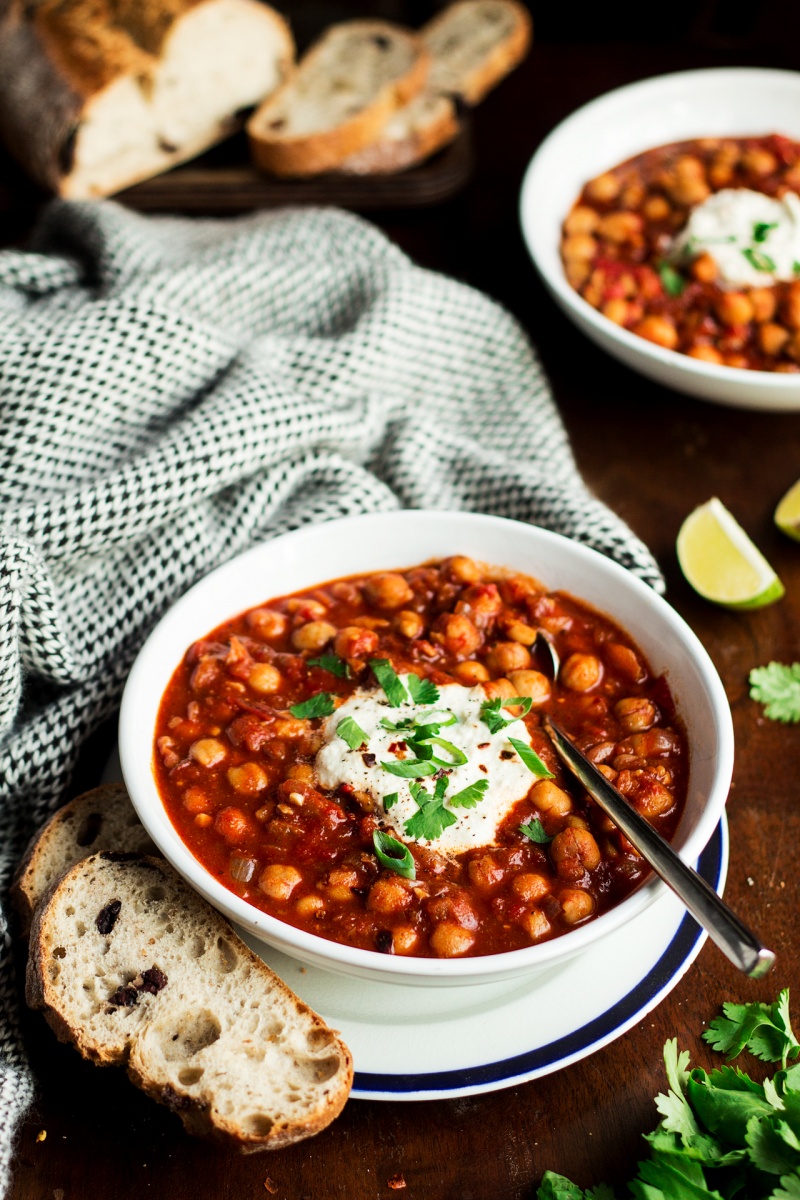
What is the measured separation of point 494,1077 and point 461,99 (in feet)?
13.8

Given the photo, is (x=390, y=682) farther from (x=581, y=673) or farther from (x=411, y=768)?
(x=581, y=673)

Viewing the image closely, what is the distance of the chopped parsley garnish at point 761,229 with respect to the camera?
4.44 m

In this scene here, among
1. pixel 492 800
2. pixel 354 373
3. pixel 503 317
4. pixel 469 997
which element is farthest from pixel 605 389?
pixel 469 997

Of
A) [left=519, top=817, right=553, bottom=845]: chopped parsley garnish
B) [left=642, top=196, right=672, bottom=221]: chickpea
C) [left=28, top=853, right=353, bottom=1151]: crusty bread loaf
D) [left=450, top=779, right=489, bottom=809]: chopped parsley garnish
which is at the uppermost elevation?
[left=642, top=196, right=672, bottom=221]: chickpea

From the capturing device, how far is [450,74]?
5.64 metres

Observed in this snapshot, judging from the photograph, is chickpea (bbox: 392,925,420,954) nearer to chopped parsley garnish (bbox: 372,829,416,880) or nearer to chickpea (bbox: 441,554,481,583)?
chopped parsley garnish (bbox: 372,829,416,880)

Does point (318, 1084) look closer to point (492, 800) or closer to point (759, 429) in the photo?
point (492, 800)

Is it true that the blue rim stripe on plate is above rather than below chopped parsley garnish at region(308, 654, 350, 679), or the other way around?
below

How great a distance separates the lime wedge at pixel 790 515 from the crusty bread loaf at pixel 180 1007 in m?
2.33

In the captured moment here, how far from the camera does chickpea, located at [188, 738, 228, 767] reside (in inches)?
118

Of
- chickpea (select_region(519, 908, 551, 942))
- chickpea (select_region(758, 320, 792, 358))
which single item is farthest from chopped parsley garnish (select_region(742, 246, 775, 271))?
chickpea (select_region(519, 908, 551, 942))

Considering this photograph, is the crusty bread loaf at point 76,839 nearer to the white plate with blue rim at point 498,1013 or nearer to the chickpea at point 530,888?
the white plate with blue rim at point 498,1013

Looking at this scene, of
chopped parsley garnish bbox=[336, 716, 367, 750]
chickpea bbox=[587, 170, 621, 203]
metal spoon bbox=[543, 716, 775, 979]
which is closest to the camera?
metal spoon bbox=[543, 716, 775, 979]

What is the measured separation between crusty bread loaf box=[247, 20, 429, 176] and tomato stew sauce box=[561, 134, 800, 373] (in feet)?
3.33
